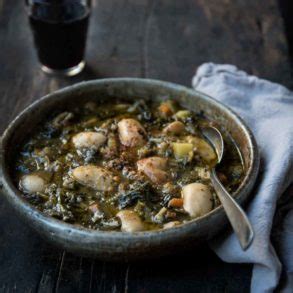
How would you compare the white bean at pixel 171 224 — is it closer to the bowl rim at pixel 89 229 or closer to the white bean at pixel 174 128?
the bowl rim at pixel 89 229

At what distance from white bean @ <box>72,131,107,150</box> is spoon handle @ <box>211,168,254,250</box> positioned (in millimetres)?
483

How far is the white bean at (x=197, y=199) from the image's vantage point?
174 centimetres

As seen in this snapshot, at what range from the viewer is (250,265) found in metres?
1.77

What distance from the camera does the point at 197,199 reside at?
176cm

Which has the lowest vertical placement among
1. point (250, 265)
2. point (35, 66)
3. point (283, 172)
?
point (35, 66)

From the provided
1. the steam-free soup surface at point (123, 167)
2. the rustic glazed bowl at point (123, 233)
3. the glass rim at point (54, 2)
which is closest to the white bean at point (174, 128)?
the steam-free soup surface at point (123, 167)

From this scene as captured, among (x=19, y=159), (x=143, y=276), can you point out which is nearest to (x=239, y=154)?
(x=143, y=276)

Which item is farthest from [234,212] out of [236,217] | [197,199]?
[197,199]

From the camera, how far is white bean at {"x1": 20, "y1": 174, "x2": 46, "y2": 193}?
1.82 m

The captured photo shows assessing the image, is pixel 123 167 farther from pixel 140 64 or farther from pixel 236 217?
pixel 140 64

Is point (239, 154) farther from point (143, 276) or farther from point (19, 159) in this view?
point (19, 159)

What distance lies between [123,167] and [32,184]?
1.03 feet

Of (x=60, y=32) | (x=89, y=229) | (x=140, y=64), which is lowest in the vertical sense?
(x=140, y=64)

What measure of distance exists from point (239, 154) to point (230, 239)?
41cm
